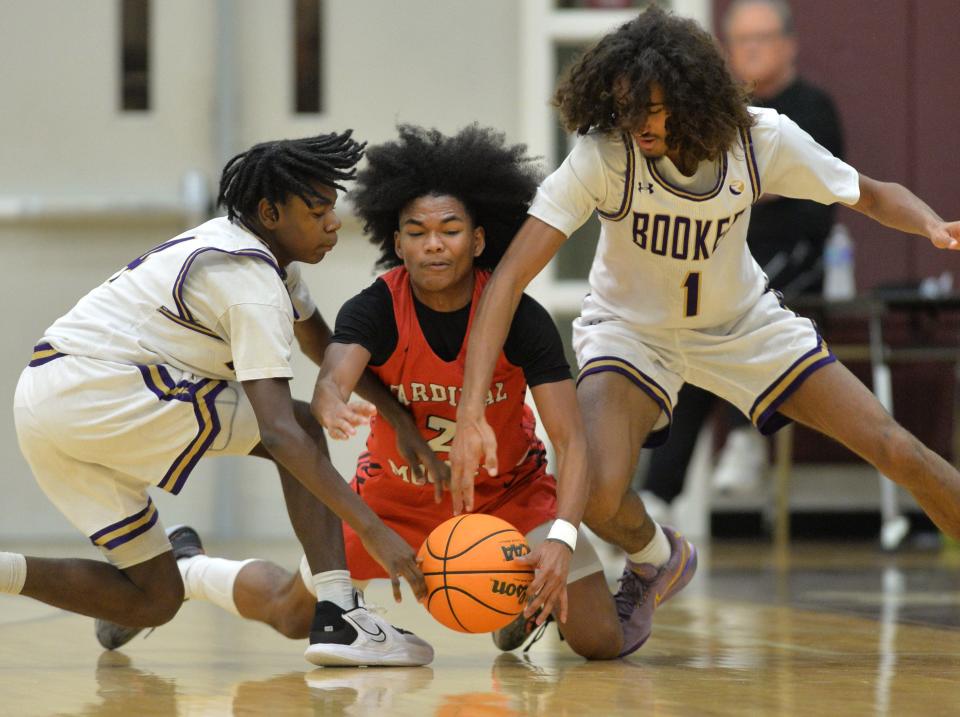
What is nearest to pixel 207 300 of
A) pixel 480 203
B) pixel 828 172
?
pixel 480 203

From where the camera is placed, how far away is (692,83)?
3439mm

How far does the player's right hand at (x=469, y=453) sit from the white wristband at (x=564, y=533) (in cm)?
21

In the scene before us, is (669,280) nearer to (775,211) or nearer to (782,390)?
(782,390)

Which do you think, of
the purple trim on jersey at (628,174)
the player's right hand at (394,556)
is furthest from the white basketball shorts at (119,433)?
the purple trim on jersey at (628,174)

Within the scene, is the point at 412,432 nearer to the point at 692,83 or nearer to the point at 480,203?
the point at 480,203

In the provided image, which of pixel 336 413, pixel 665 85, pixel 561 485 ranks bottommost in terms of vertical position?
pixel 561 485

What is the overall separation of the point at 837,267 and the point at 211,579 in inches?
193

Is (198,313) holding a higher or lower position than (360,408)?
higher

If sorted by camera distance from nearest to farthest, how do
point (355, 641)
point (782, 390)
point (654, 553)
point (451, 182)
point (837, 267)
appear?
point (355, 641) < point (451, 182) < point (782, 390) < point (654, 553) < point (837, 267)

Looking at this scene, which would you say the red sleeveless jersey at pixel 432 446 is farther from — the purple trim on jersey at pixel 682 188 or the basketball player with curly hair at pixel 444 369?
the purple trim on jersey at pixel 682 188

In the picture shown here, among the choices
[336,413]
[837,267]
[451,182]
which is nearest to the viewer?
[336,413]

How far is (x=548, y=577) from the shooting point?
125 inches

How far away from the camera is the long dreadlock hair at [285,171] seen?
3.44 metres

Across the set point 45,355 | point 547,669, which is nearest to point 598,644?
point 547,669
